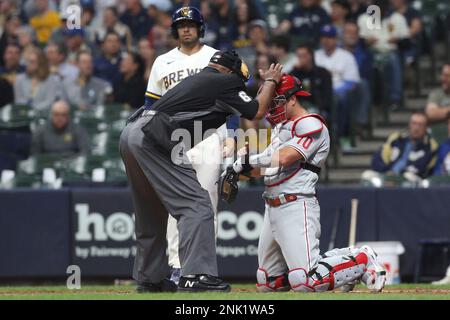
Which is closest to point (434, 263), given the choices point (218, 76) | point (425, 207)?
point (425, 207)

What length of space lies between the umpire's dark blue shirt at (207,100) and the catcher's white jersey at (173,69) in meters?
1.23

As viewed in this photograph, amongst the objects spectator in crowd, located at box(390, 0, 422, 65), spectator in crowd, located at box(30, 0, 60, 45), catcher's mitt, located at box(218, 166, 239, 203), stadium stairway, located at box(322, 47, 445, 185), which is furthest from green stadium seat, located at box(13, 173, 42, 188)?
catcher's mitt, located at box(218, 166, 239, 203)

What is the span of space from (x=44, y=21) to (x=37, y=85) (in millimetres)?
2395

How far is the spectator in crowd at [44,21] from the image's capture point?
1977cm

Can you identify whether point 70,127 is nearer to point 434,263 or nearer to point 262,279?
point 434,263

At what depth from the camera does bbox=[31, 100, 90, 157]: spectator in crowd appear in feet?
52.3

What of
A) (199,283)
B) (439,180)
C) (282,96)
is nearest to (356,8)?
(439,180)

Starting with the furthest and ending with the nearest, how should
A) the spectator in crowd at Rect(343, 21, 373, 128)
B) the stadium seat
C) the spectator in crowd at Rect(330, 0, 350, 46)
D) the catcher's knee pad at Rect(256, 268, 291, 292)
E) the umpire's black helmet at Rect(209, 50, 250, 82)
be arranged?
the spectator in crowd at Rect(330, 0, 350, 46) → the spectator in crowd at Rect(343, 21, 373, 128) → the stadium seat → the catcher's knee pad at Rect(256, 268, 291, 292) → the umpire's black helmet at Rect(209, 50, 250, 82)

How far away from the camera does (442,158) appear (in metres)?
15.0

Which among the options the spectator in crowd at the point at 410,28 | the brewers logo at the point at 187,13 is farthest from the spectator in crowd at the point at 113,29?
the brewers logo at the point at 187,13

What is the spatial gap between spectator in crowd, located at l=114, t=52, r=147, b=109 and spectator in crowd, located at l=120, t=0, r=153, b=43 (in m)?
2.13

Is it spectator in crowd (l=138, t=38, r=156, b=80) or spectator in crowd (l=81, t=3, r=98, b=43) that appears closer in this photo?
spectator in crowd (l=138, t=38, r=156, b=80)

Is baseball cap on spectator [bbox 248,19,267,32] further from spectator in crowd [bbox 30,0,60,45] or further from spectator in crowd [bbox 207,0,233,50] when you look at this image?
spectator in crowd [bbox 30,0,60,45]

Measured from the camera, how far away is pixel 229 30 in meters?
18.5
